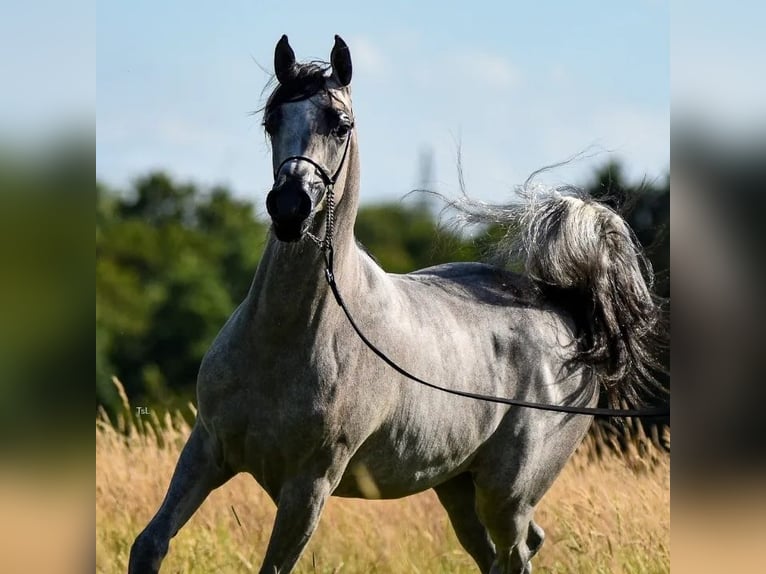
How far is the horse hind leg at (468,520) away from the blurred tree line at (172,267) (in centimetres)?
1592

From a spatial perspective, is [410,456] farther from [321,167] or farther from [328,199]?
[321,167]

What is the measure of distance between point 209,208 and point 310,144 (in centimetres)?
2939

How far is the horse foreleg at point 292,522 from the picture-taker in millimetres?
4148

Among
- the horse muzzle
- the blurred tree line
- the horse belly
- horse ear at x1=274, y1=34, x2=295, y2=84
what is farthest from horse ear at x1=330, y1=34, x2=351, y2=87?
the blurred tree line

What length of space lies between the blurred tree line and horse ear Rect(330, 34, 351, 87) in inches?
688

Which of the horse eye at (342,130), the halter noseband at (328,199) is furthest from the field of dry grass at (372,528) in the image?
the horse eye at (342,130)

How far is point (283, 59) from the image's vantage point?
428 centimetres

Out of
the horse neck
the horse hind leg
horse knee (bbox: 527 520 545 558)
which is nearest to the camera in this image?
the horse neck

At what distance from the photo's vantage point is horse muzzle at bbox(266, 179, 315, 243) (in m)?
3.69

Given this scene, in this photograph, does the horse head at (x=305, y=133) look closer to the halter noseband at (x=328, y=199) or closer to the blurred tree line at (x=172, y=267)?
the halter noseband at (x=328, y=199)

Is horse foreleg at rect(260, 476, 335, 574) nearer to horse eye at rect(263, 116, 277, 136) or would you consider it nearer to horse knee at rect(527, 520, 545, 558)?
horse eye at rect(263, 116, 277, 136)

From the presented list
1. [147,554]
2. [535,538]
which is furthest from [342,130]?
[535,538]

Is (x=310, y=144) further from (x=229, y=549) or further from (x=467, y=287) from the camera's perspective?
(x=229, y=549)

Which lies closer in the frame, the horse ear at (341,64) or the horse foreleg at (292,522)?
the horse foreleg at (292,522)
